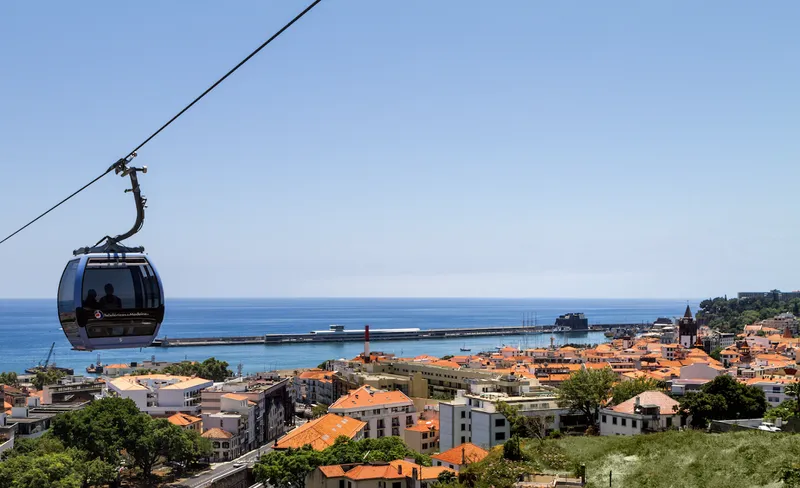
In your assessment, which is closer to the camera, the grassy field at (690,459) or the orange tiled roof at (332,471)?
the grassy field at (690,459)

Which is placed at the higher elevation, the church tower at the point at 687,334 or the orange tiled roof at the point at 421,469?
the church tower at the point at 687,334

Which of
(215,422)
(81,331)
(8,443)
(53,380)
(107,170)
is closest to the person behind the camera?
(107,170)

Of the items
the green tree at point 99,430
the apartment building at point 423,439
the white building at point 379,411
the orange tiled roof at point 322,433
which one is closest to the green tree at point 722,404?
the apartment building at point 423,439

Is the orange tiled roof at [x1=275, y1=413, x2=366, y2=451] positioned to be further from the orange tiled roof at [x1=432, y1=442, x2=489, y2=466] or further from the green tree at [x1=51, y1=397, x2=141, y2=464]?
the green tree at [x1=51, y1=397, x2=141, y2=464]

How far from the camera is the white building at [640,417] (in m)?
22.5

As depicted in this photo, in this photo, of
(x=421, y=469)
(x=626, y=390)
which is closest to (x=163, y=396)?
(x=421, y=469)

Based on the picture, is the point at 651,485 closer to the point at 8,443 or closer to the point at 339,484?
the point at 339,484

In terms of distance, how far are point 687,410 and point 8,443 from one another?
20537 mm

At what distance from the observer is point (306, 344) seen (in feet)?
315

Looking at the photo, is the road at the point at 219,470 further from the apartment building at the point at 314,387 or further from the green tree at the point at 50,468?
the apartment building at the point at 314,387

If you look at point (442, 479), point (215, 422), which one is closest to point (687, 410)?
point (442, 479)

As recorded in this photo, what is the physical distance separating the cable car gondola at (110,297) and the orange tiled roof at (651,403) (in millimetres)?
18487

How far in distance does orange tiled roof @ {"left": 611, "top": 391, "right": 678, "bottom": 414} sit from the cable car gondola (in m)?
18.5

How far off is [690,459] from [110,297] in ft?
35.6
